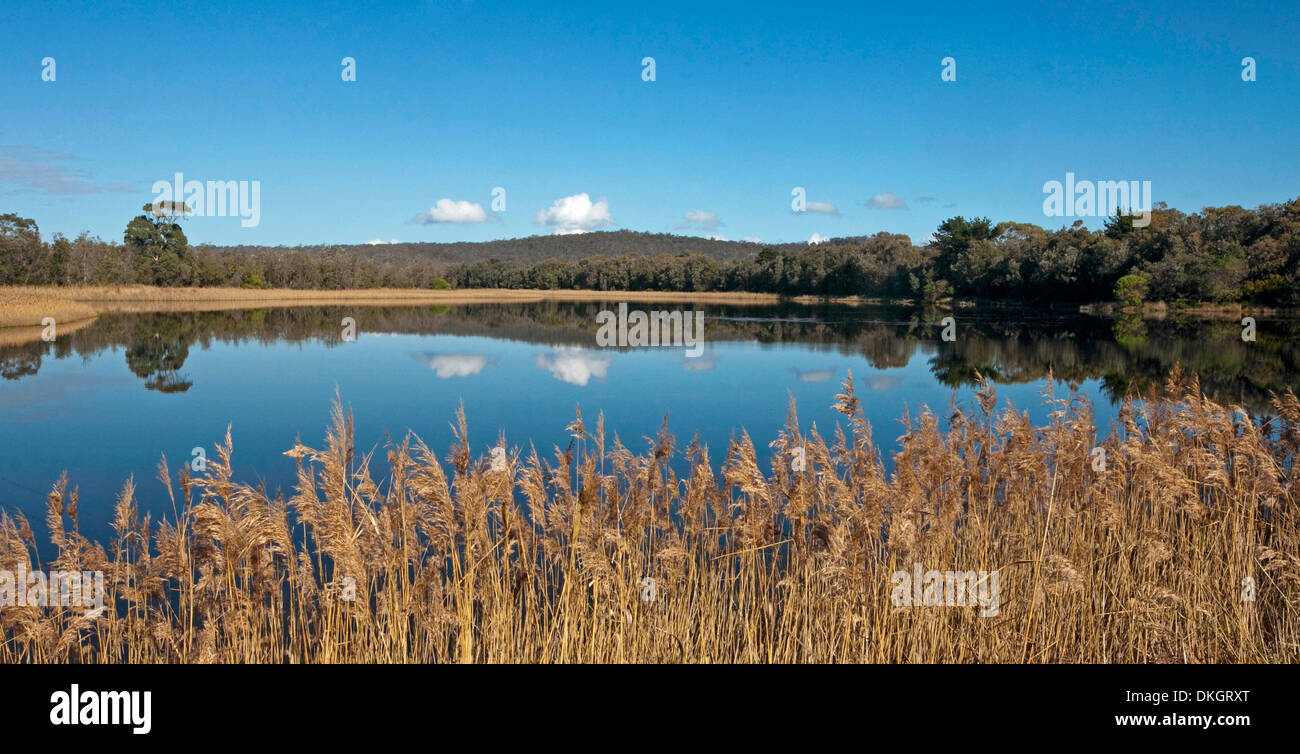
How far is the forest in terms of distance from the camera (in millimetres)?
47469

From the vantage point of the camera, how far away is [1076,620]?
530 centimetres

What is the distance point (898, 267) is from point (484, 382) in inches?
2631

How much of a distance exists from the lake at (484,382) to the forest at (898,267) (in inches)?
508

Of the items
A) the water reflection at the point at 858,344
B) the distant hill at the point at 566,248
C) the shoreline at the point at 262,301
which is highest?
the distant hill at the point at 566,248

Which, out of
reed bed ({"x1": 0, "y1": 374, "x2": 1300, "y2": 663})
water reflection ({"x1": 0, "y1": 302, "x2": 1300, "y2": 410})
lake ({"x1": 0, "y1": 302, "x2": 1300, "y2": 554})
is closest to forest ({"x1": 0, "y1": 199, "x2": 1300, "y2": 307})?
water reflection ({"x1": 0, "y1": 302, "x2": 1300, "y2": 410})

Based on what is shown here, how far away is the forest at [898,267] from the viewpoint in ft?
156

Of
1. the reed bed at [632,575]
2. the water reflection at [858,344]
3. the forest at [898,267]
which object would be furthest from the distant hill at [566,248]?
the reed bed at [632,575]

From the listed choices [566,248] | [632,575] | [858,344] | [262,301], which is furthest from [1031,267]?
[566,248]

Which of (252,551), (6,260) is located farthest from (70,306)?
(252,551)

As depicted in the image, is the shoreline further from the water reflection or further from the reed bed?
the reed bed

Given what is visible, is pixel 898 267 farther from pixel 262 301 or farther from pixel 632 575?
pixel 632 575

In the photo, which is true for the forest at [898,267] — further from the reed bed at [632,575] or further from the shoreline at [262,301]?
the reed bed at [632,575]
